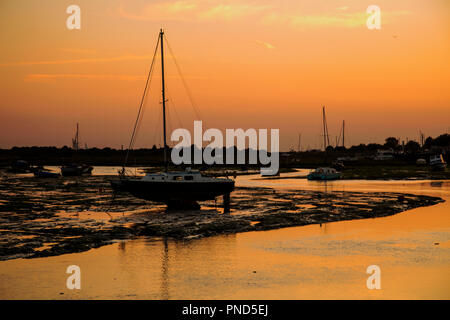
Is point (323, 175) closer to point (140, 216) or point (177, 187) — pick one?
point (177, 187)

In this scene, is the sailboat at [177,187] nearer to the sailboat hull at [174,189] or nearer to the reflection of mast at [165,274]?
the sailboat hull at [174,189]

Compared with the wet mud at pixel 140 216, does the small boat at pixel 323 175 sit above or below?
above

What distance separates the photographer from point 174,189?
40.2 metres

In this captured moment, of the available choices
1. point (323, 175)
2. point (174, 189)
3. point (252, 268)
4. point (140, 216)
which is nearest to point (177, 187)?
point (174, 189)

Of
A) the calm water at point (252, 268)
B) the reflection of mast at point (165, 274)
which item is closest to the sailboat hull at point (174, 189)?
the calm water at point (252, 268)

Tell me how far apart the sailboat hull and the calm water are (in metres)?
11.8

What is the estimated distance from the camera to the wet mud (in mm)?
26281

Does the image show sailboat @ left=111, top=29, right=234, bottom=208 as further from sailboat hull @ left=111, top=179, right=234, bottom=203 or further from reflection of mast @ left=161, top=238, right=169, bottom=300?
reflection of mast @ left=161, top=238, right=169, bottom=300

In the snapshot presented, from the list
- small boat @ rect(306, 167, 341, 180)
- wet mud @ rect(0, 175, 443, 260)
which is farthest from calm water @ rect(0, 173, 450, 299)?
small boat @ rect(306, 167, 341, 180)

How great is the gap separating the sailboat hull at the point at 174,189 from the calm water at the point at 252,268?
38.8 ft

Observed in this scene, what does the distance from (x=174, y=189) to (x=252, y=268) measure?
2042cm

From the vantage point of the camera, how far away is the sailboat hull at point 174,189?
40.0 m

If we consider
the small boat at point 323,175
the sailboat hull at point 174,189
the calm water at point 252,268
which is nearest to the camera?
the calm water at point 252,268
